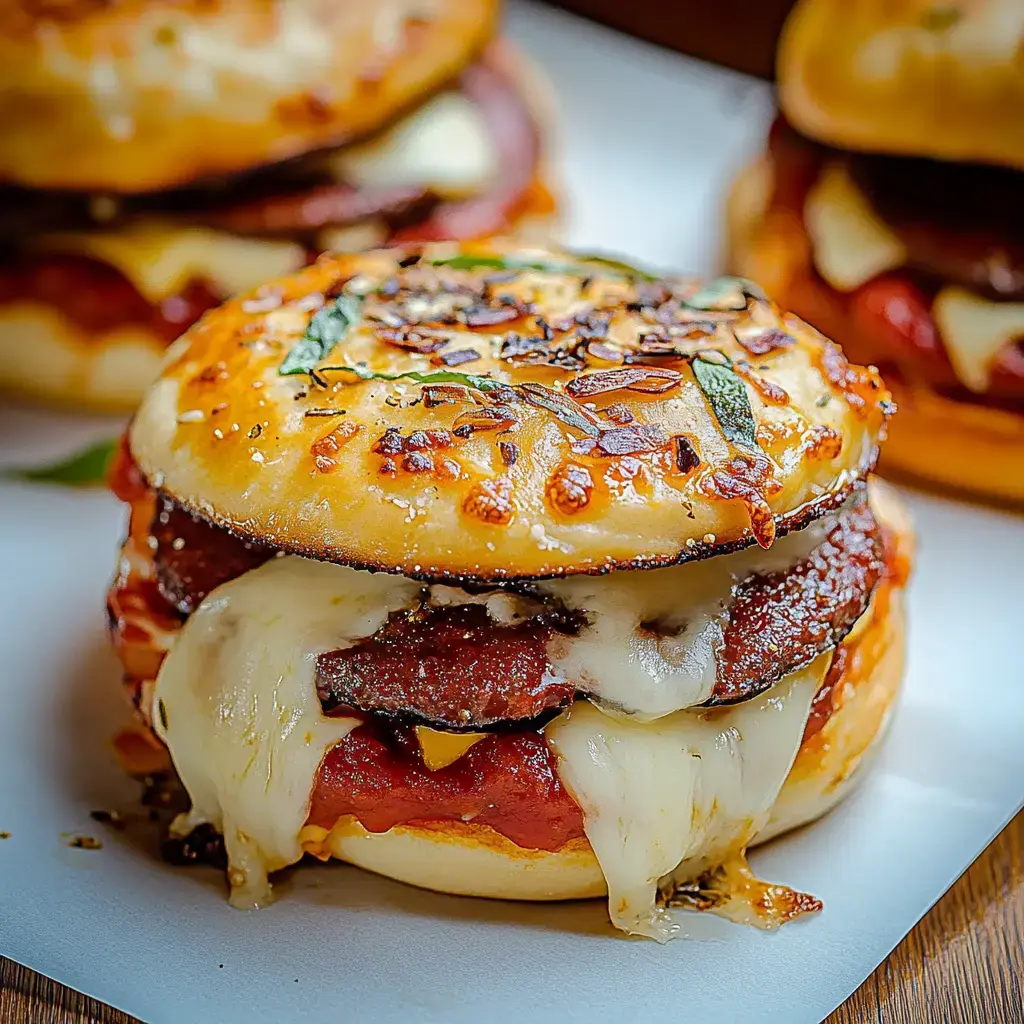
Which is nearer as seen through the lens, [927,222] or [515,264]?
[515,264]

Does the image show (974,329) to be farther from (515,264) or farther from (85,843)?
(85,843)

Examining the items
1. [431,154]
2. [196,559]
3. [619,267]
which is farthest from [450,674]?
[431,154]

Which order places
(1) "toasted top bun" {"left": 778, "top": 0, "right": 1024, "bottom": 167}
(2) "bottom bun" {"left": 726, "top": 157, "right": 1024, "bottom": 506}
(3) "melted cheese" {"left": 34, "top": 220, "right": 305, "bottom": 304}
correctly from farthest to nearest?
(3) "melted cheese" {"left": 34, "top": 220, "right": 305, "bottom": 304}
(2) "bottom bun" {"left": 726, "top": 157, "right": 1024, "bottom": 506}
(1) "toasted top bun" {"left": 778, "top": 0, "right": 1024, "bottom": 167}

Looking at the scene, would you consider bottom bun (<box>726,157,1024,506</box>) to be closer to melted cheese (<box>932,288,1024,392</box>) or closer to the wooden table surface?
melted cheese (<box>932,288,1024,392</box>)

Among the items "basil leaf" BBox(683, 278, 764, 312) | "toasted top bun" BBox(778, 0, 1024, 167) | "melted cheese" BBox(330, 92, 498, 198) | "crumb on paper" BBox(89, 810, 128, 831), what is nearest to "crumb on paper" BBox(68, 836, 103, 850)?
"crumb on paper" BBox(89, 810, 128, 831)

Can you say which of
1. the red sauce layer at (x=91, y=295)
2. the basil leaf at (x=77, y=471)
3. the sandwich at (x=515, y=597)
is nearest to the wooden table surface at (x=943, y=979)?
the sandwich at (x=515, y=597)

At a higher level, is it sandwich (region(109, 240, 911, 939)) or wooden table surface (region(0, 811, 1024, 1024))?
sandwich (region(109, 240, 911, 939))

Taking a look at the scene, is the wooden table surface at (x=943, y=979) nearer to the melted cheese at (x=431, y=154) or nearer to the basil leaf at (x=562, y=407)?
the basil leaf at (x=562, y=407)
